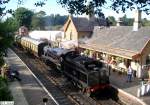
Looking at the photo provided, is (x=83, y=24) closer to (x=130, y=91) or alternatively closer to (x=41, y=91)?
(x=41, y=91)

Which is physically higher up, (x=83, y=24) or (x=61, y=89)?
(x=83, y=24)

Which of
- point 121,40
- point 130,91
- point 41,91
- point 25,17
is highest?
point 25,17

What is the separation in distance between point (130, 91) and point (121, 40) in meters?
12.9

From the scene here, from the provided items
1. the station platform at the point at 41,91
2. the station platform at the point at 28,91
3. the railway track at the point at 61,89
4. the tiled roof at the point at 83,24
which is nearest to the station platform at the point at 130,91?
the station platform at the point at 41,91

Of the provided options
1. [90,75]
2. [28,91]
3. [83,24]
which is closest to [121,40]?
[90,75]

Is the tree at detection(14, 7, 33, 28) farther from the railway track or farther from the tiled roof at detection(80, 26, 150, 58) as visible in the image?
the railway track

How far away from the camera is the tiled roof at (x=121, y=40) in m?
31.9

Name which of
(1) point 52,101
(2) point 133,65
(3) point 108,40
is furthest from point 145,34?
(1) point 52,101

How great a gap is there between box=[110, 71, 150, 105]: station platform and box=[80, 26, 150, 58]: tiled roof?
2.46 meters

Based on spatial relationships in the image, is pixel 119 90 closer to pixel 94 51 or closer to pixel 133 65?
pixel 133 65

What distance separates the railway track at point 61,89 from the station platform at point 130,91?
885 mm

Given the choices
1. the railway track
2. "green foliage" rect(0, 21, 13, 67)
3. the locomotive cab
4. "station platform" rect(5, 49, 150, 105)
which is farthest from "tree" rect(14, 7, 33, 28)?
"green foliage" rect(0, 21, 13, 67)

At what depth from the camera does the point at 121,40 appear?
36969 mm

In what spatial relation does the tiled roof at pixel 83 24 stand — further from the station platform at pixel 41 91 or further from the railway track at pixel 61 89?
the station platform at pixel 41 91
